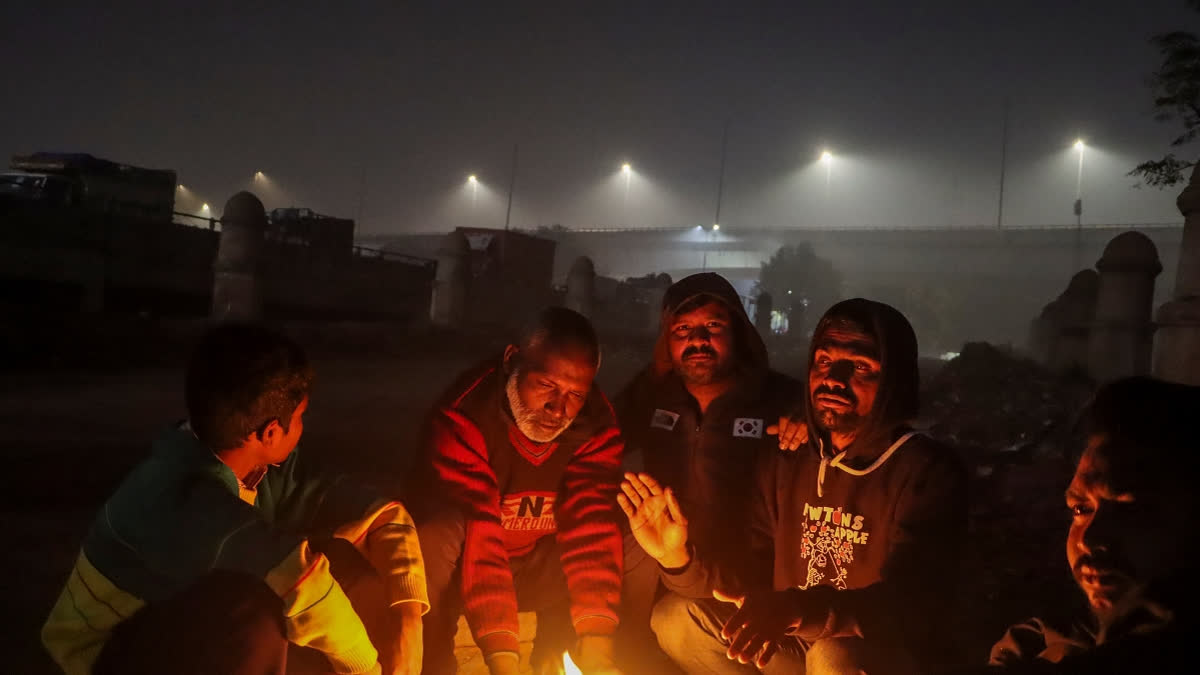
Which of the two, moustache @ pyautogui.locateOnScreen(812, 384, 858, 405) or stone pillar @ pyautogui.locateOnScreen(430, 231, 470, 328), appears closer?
moustache @ pyautogui.locateOnScreen(812, 384, 858, 405)

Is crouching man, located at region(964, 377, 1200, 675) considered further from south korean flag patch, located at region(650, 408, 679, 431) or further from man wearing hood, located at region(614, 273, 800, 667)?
south korean flag patch, located at region(650, 408, 679, 431)

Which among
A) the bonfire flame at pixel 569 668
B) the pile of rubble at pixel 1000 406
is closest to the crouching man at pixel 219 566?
the bonfire flame at pixel 569 668

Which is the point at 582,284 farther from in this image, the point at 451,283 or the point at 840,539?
the point at 840,539

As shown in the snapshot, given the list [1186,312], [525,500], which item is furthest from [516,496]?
[1186,312]

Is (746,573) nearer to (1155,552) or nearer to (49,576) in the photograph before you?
(1155,552)

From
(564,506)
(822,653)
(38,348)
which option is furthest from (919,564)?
(38,348)

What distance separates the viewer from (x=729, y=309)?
3885 mm

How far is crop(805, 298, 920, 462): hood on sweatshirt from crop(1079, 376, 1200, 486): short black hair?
0.96 meters

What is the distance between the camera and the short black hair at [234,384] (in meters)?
2.29

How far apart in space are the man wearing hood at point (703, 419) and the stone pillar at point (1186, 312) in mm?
5494

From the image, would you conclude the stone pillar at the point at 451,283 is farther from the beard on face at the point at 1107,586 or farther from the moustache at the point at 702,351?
the beard on face at the point at 1107,586

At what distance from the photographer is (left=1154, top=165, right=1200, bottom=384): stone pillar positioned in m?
7.01

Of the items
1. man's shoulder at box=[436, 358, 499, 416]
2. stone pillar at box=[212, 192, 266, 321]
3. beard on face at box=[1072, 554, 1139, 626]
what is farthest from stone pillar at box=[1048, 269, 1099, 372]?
stone pillar at box=[212, 192, 266, 321]

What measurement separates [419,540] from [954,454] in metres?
2.10
